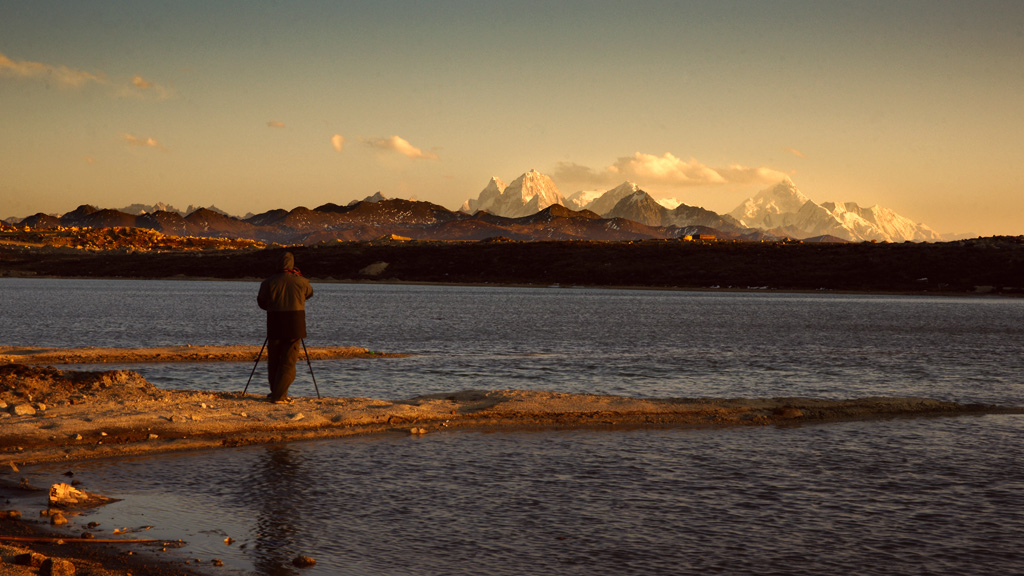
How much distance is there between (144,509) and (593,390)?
51.7ft

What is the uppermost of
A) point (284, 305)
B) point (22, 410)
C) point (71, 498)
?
point (284, 305)

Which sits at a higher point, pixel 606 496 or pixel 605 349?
pixel 606 496

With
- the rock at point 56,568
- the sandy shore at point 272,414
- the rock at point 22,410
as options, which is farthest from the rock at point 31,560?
the rock at point 22,410

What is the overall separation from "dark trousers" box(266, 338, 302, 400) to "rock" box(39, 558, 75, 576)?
9.49m

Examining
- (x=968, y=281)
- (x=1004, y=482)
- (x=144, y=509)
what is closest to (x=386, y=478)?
(x=144, y=509)

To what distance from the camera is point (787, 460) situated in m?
15.5

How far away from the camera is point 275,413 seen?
17.8m

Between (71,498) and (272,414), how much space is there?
6.12m

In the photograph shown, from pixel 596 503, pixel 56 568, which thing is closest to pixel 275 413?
pixel 596 503

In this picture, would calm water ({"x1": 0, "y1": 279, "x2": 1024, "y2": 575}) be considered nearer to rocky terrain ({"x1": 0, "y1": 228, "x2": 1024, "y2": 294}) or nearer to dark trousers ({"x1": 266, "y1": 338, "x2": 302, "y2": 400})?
dark trousers ({"x1": 266, "y1": 338, "x2": 302, "y2": 400})

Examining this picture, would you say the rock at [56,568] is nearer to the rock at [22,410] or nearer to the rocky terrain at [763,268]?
the rock at [22,410]

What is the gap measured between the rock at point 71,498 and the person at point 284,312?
19.8 ft

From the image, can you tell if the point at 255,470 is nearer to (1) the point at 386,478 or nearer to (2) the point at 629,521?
(1) the point at 386,478

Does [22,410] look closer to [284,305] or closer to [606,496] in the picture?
[284,305]
